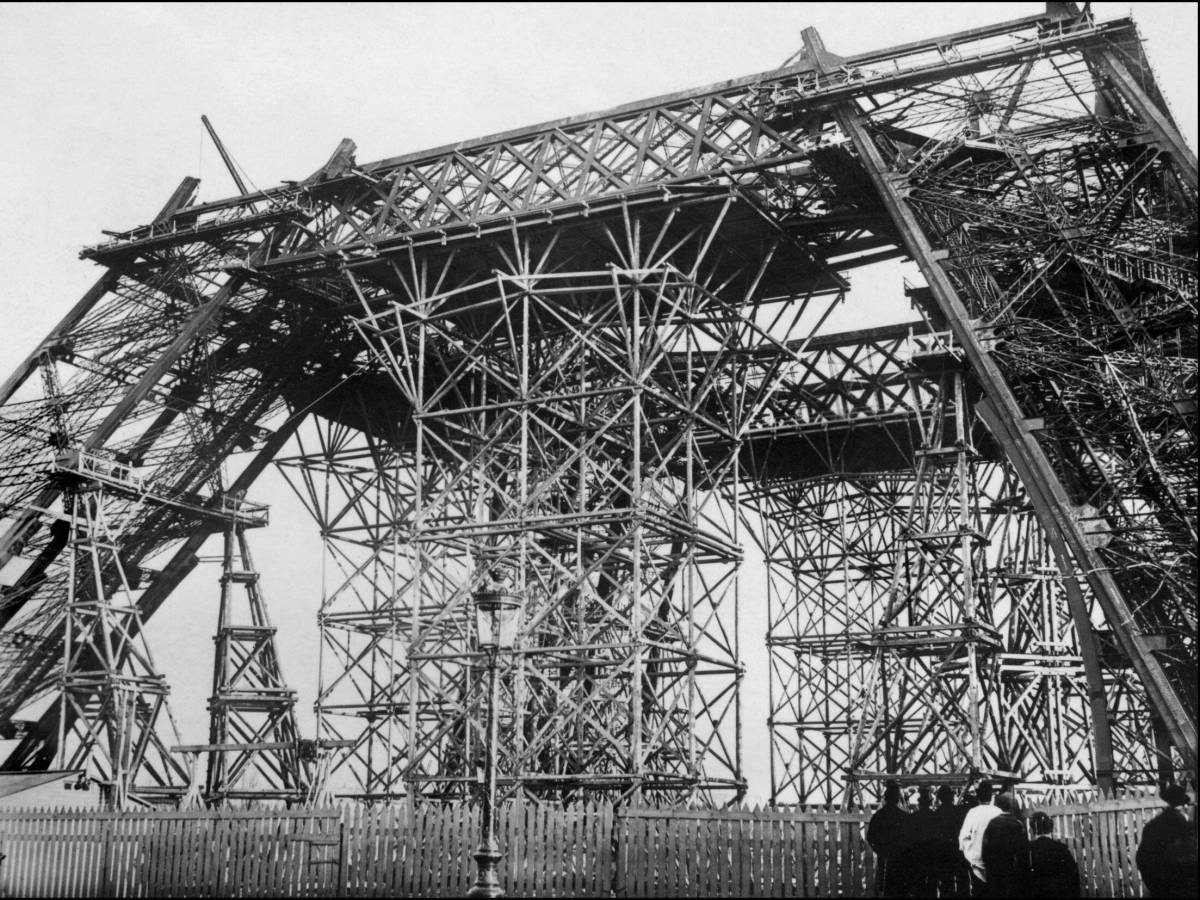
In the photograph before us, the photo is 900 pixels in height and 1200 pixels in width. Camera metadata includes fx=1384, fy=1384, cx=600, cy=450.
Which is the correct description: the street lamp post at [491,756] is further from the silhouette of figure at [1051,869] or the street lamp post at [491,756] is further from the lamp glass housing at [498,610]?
the silhouette of figure at [1051,869]

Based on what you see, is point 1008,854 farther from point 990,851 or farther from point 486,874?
point 486,874

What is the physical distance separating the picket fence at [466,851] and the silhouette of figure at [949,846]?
5.28ft

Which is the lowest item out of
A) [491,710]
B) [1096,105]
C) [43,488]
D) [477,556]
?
[491,710]

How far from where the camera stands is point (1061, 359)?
73.5ft

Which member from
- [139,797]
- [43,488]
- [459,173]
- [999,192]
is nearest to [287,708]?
[139,797]

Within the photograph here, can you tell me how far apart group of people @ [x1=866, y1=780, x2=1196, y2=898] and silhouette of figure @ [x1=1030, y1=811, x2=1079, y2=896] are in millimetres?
10

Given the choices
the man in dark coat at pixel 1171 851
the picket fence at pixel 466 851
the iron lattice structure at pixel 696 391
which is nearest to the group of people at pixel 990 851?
the man in dark coat at pixel 1171 851

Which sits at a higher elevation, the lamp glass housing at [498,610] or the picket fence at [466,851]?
the lamp glass housing at [498,610]

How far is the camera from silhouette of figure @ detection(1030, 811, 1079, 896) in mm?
14375

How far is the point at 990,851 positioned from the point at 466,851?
8.44 m

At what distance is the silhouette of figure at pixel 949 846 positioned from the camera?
15898mm

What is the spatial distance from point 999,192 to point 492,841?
14938mm

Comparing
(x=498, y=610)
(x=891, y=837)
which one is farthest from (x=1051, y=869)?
(x=498, y=610)

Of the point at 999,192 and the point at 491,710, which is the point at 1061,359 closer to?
the point at 999,192
